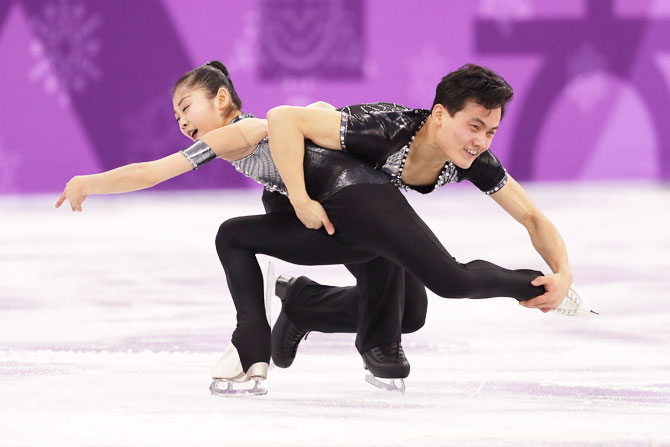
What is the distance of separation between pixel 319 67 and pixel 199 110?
5684 millimetres

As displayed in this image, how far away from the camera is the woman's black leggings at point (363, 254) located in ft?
8.64

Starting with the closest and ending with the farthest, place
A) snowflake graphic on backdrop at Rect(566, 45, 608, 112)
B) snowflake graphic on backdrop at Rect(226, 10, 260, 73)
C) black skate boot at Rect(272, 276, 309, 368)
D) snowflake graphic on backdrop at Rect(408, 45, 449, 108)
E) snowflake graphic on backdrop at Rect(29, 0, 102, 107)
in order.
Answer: black skate boot at Rect(272, 276, 309, 368) < snowflake graphic on backdrop at Rect(29, 0, 102, 107) < snowflake graphic on backdrop at Rect(226, 10, 260, 73) < snowflake graphic on backdrop at Rect(408, 45, 449, 108) < snowflake graphic on backdrop at Rect(566, 45, 608, 112)

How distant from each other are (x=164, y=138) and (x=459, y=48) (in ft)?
7.96

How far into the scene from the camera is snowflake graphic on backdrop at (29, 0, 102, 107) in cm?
834

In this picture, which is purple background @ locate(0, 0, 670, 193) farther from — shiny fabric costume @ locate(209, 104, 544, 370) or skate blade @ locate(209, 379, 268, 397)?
skate blade @ locate(209, 379, 268, 397)

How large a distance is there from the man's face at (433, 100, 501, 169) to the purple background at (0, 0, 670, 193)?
5.80 metres

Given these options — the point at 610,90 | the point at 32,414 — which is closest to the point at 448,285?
the point at 32,414

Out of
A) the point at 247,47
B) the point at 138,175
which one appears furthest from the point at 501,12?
the point at 138,175

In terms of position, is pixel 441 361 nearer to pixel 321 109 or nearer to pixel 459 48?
pixel 321 109

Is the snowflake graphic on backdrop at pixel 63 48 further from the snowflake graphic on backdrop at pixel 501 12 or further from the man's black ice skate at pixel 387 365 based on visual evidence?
the man's black ice skate at pixel 387 365

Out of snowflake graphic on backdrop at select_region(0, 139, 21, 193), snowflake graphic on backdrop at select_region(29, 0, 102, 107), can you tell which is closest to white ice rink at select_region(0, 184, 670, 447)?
snowflake graphic on backdrop at select_region(0, 139, 21, 193)

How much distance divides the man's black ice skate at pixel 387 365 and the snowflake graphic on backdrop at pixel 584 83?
6354mm

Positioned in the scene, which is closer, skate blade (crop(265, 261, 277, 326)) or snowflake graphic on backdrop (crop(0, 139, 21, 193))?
skate blade (crop(265, 261, 277, 326))

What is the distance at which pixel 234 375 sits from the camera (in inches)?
108
